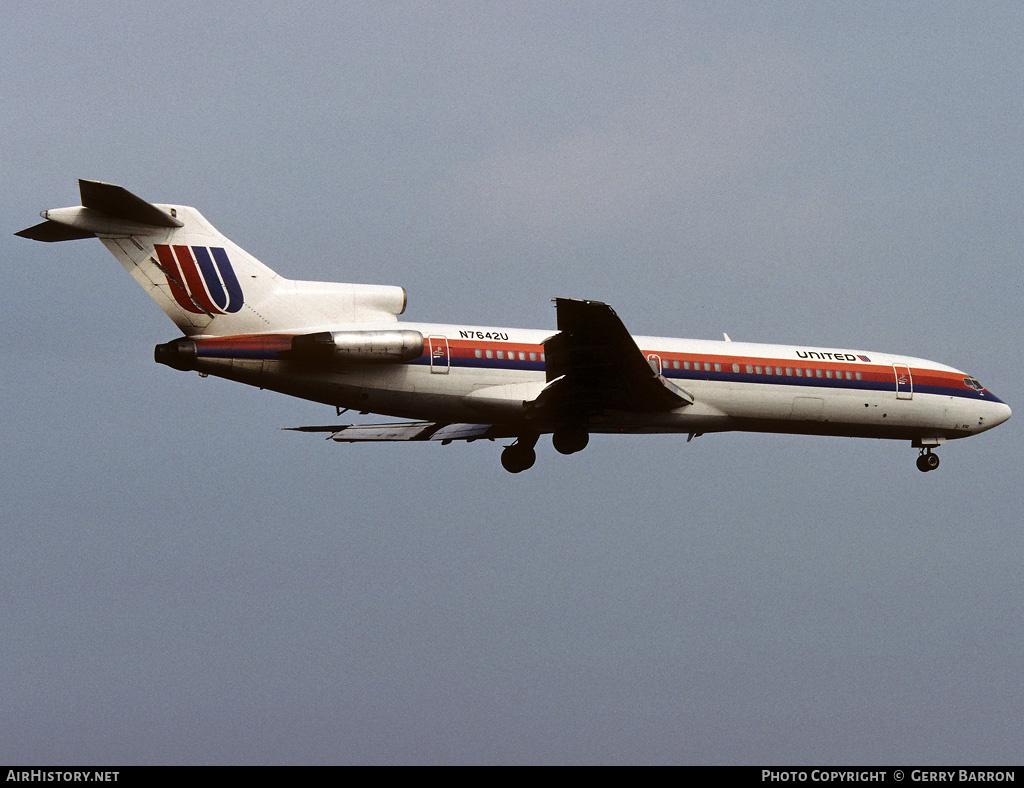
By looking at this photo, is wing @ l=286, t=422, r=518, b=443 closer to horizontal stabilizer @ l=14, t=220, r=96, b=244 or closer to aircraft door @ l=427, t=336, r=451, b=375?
aircraft door @ l=427, t=336, r=451, b=375

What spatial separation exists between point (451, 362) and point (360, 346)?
2230 millimetres

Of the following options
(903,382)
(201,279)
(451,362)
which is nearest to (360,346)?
(451,362)

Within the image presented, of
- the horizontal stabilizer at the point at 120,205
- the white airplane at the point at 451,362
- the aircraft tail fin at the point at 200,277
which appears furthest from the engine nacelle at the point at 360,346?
the horizontal stabilizer at the point at 120,205

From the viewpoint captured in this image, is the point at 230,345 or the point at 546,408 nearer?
the point at 230,345

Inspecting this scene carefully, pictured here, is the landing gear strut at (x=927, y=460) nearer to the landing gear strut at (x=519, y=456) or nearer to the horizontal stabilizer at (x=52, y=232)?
the landing gear strut at (x=519, y=456)

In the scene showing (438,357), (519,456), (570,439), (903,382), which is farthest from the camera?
(903,382)

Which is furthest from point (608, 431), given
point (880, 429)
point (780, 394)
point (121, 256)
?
point (121, 256)

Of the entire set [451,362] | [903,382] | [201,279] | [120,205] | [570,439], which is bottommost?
[570,439]

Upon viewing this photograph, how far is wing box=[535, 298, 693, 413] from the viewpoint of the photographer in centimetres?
2533

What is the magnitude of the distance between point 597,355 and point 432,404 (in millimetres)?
3751

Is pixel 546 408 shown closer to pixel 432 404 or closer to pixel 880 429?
pixel 432 404

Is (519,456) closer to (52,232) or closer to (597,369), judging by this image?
(597,369)

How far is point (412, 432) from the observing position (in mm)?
31453

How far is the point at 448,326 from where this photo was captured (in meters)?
27.2
